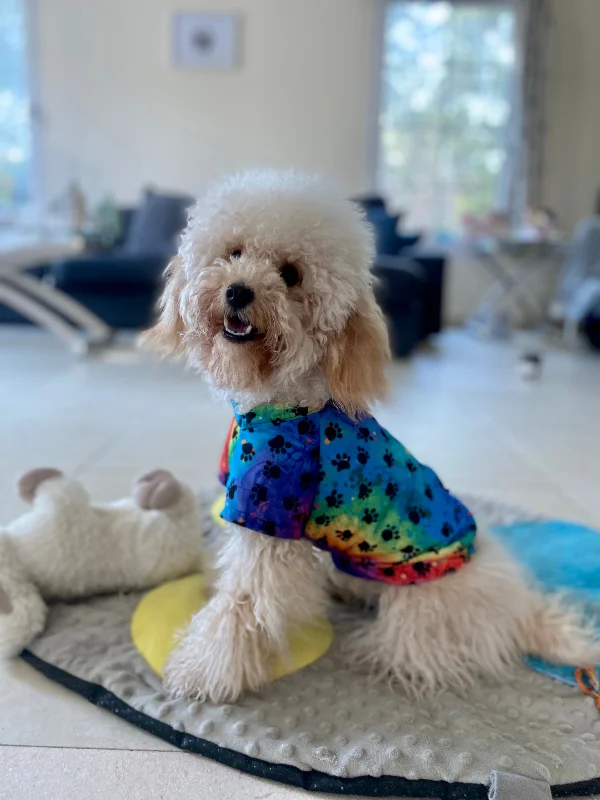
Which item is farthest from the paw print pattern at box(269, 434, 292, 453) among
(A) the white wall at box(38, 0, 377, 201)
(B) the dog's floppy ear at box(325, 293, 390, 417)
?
(A) the white wall at box(38, 0, 377, 201)

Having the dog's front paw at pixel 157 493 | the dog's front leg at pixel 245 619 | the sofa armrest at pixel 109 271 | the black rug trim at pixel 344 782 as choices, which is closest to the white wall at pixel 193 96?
the sofa armrest at pixel 109 271

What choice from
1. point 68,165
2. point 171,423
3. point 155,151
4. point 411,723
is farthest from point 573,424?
point 68,165

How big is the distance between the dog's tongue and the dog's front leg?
1.09 feet

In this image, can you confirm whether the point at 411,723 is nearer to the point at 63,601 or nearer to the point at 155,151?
the point at 63,601

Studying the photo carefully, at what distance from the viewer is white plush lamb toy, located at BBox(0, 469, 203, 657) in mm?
1328

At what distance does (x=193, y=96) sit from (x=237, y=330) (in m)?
5.60

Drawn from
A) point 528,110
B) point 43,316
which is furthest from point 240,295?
point 528,110

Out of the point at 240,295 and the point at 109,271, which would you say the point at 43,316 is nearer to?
the point at 109,271

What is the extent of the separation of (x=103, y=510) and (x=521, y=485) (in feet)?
4.40

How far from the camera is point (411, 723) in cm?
110

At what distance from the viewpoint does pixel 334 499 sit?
3.66 feet

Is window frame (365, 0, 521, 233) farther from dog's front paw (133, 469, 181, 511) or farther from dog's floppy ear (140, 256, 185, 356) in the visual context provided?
dog's floppy ear (140, 256, 185, 356)

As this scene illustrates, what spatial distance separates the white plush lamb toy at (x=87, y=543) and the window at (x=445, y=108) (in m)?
5.26

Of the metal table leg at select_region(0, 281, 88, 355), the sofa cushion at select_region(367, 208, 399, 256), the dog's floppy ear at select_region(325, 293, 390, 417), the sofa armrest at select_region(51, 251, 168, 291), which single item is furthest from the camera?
the sofa cushion at select_region(367, 208, 399, 256)
